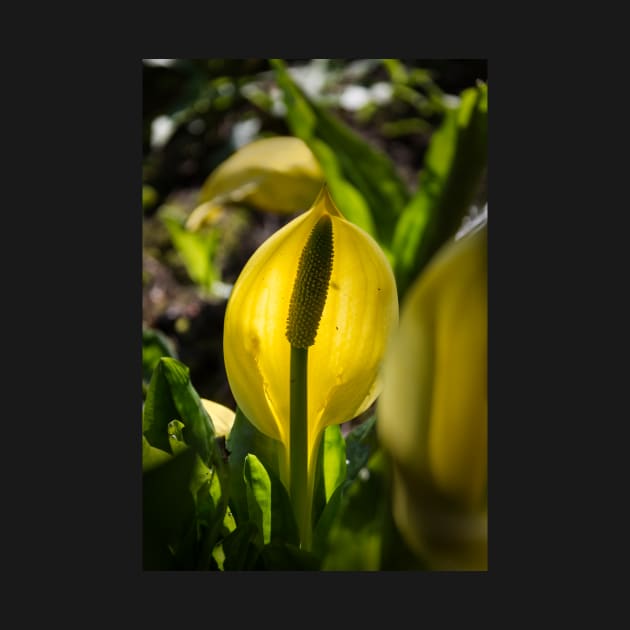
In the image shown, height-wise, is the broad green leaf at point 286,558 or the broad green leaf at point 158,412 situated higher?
the broad green leaf at point 158,412

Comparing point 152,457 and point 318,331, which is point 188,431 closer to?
point 152,457

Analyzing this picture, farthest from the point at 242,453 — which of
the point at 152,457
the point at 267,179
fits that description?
the point at 267,179

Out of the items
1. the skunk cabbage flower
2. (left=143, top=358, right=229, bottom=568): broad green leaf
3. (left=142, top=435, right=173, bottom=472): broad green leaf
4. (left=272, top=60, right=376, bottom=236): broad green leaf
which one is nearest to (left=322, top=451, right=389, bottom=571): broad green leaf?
the skunk cabbage flower

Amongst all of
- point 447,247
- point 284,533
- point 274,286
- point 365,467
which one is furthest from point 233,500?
point 447,247

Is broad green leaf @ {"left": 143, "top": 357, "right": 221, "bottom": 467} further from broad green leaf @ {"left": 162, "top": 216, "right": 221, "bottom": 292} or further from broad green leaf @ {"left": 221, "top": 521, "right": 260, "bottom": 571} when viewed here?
broad green leaf @ {"left": 162, "top": 216, "right": 221, "bottom": 292}

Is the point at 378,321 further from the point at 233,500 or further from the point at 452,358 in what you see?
the point at 233,500

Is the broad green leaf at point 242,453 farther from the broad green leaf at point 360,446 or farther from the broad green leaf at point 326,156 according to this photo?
the broad green leaf at point 326,156

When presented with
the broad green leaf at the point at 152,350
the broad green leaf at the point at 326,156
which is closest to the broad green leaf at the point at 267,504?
the broad green leaf at the point at 152,350
